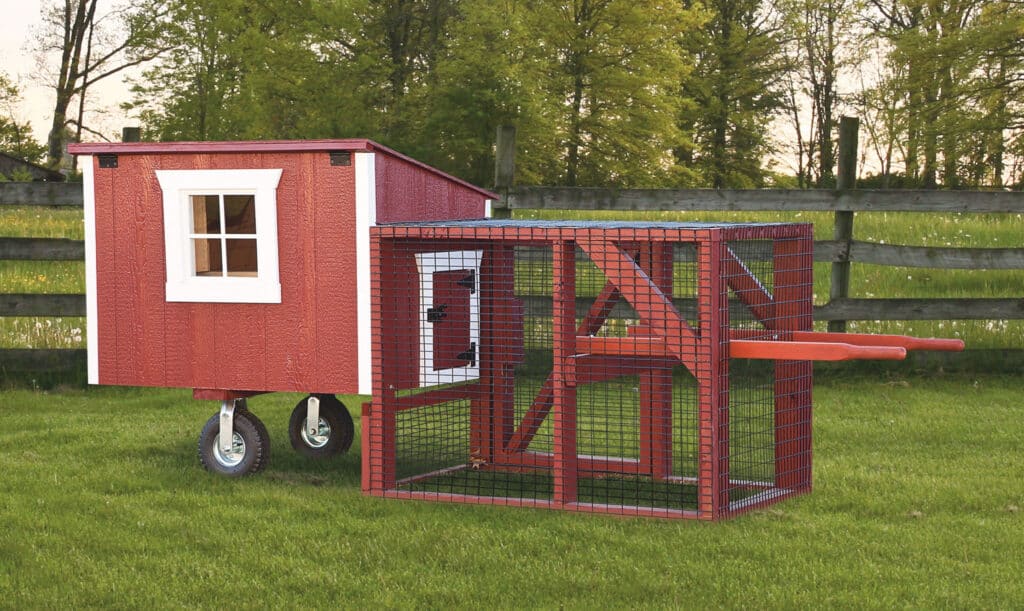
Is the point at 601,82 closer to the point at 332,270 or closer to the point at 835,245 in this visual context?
the point at 835,245

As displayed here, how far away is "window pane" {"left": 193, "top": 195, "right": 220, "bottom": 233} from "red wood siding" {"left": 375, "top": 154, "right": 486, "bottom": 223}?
1023 millimetres

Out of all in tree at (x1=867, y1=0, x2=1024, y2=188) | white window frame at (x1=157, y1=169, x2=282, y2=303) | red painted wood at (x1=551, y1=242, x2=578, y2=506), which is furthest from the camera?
tree at (x1=867, y1=0, x2=1024, y2=188)

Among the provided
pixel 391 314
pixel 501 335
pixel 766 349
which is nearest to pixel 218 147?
pixel 391 314

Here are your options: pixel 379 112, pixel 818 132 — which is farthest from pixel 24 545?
pixel 818 132

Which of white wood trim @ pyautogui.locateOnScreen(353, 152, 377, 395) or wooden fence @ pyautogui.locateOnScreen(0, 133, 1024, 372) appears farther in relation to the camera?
wooden fence @ pyautogui.locateOnScreen(0, 133, 1024, 372)

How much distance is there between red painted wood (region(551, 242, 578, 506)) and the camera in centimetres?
646

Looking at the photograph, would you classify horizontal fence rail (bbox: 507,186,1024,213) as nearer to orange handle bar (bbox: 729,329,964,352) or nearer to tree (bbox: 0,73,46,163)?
orange handle bar (bbox: 729,329,964,352)

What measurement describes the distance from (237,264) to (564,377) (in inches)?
83.0

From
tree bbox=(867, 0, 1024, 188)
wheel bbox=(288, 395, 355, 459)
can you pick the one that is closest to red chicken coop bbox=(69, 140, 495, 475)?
wheel bbox=(288, 395, 355, 459)

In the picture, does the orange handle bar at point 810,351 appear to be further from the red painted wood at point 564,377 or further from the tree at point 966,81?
the tree at point 966,81

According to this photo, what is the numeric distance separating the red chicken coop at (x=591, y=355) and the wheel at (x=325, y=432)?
16.6 inches

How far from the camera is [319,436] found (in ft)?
27.1

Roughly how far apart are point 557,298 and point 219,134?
95.5 ft

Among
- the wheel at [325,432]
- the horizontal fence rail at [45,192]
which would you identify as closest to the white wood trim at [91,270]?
the wheel at [325,432]
